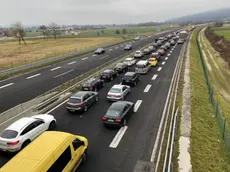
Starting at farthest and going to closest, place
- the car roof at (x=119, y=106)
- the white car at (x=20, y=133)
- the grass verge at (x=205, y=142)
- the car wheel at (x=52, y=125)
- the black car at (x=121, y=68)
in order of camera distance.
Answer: the black car at (x=121, y=68)
the car roof at (x=119, y=106)
the car wheel at (x=52, y=125)
the white car at (x=20, y=133)
the grass verge at (x=205, y=142)

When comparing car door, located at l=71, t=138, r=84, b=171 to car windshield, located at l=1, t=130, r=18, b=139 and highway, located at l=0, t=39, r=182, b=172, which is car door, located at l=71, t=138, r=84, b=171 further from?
car windshield, located at l=1, t=130, r=18, b=139

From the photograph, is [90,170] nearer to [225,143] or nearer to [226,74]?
[225,143]

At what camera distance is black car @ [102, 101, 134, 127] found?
1636cm

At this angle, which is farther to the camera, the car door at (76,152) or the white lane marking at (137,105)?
the white lane marking at (137,105)

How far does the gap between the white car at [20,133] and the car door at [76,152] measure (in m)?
4.23

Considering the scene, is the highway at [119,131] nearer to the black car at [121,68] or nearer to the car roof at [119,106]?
the car roof at [119,106]

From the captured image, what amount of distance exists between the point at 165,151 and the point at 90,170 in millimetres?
4651

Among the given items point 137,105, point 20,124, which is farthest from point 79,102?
point 20,124

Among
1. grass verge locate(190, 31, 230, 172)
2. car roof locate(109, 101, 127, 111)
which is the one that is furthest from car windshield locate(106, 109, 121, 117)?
grass verge locate(190, 31, 230, 172)

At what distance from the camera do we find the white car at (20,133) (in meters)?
13.2

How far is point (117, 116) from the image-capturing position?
1645 centimetres

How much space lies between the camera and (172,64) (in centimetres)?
4122

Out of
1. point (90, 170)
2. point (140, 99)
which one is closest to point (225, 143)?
point (140, 99)

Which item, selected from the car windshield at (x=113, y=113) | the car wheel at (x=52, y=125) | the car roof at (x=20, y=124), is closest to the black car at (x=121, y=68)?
the car windshield at (x=113, y=113)
